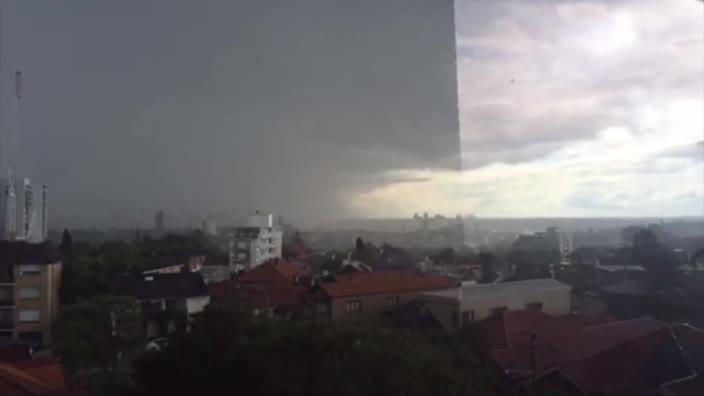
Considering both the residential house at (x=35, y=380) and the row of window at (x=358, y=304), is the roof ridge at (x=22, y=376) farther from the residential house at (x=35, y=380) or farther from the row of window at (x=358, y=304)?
the row of window at (x=358, y=304)

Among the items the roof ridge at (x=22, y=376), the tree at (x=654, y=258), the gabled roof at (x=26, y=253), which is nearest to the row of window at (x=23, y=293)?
the gabled roof at (x=26, y=253)

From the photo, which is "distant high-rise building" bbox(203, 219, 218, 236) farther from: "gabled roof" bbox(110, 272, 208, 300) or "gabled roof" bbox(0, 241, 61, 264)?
"gabled roof" bbox(0, 241, 61, 264)

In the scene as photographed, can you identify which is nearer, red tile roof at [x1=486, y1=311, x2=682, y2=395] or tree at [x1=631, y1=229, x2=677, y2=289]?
red tile roof at [x1=486, y1=311, x2=682, y2=395]

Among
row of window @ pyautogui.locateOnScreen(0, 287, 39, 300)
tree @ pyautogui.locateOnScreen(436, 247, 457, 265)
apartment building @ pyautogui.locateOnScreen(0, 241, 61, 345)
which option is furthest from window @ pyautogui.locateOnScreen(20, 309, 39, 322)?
tree @ pyautogui.locateOnScreen(436, 247, 457, 265)

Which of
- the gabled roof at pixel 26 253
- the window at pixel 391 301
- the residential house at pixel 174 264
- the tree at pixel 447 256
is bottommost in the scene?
the window at pixel 391 301

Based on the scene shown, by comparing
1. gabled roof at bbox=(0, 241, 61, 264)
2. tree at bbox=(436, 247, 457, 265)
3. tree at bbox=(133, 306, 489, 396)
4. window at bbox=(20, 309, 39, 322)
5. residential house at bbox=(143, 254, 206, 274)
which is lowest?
window at bbox=(20, 309, 39, 322)

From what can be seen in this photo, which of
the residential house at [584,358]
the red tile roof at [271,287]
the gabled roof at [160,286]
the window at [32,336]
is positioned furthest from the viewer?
the window at [32,336]
